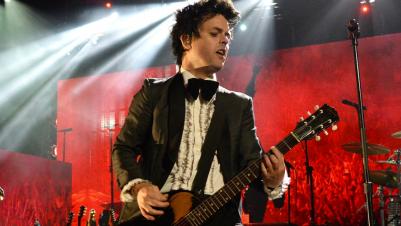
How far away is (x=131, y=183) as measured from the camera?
2250mm

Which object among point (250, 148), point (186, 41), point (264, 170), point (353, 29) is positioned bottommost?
point (264, 170)

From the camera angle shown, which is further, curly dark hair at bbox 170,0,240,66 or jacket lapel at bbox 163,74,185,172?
curly dark hair at bbox 170,0,240,66

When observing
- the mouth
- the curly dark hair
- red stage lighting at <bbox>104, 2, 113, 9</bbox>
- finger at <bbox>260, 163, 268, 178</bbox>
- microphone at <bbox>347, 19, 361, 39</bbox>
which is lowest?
finger at <bbox>260, 163, 268, 178</bbox>

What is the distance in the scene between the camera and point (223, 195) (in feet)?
7.54

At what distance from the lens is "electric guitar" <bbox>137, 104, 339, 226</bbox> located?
2182 mm

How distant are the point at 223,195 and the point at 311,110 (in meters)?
5.39

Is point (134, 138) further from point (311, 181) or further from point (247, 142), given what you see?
point (311, 181)

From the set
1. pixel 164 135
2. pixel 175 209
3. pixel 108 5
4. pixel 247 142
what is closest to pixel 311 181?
pixel 247 142

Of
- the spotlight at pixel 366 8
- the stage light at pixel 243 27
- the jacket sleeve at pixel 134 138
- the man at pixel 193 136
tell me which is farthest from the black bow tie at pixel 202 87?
the stage light at pixel 243 27

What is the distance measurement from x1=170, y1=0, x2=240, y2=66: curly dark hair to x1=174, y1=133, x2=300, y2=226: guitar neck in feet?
2.69

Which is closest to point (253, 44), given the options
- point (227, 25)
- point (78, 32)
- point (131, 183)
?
point (78, 32)

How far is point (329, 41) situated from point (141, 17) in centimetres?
384

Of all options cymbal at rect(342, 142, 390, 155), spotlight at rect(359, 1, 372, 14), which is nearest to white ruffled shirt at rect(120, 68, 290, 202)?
cymbal at rect(342, 142, 390, 155)

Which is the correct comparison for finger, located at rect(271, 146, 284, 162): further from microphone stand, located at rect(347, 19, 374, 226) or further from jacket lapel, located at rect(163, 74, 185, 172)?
microphone stand, located at rect(347, 19, 374, 226)
